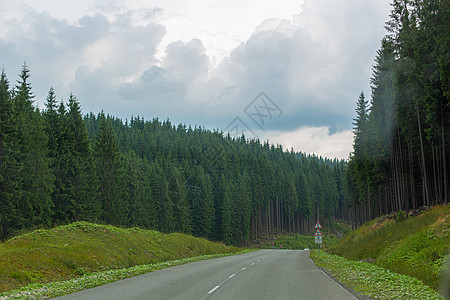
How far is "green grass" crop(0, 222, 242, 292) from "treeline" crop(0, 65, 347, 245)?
31.0 ft

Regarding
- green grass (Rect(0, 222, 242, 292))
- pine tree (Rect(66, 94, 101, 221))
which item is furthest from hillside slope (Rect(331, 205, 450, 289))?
pine tree (Rect(66, 94, 101, 221))

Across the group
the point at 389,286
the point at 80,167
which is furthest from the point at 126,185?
the point at 389,286

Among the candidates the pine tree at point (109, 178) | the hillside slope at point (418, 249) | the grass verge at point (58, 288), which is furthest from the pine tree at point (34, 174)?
the hillside slope at point (418, 249)

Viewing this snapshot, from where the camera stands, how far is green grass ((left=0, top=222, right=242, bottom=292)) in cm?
1452

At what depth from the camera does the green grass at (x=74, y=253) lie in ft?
47.6

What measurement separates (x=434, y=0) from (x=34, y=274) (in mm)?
32669

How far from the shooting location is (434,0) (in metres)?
28.8

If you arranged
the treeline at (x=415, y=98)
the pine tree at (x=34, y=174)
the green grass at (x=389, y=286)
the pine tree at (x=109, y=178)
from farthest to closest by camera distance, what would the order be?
the pine tree at (x=109, y=178) → the pine tree at (x=34, y=174) → the treeline at (x=415, y=98) → the green grass at (x=389, y=286)

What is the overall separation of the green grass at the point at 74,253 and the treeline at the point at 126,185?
9.44m

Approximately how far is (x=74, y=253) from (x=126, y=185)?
139 ft

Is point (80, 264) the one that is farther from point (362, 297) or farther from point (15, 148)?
point (15, 148)

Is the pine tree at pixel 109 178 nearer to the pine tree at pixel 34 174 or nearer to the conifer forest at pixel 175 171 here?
the conifer forest at pixel 175 171

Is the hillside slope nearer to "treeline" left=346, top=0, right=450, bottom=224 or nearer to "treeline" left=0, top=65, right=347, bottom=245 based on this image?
"treeline" left=346, top=0, right=450, bottom=224

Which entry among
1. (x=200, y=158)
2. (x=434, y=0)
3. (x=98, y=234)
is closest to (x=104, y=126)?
(x=98, y=234)
